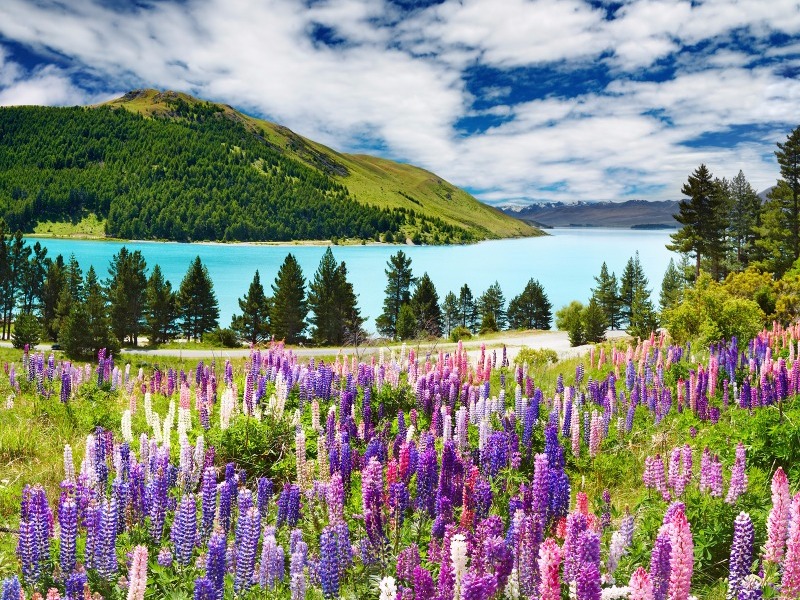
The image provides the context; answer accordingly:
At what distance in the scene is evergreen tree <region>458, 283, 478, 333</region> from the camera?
105625 millimetres

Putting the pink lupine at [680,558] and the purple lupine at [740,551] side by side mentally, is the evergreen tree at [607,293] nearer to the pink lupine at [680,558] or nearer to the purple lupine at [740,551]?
the purple lupine at [740,551]

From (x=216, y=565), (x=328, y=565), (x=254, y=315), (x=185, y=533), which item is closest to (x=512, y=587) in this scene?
(x=328, y=565)

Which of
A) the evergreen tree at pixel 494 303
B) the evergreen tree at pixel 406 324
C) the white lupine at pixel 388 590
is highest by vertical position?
the evergreen tree at pixel 494 303

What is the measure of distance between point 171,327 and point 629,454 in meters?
75.2

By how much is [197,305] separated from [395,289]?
29641 mm

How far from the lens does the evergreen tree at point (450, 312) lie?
103 meters

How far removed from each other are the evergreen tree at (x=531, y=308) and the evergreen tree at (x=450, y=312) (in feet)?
33.1

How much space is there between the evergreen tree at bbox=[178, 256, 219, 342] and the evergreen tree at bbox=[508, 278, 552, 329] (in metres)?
52.8

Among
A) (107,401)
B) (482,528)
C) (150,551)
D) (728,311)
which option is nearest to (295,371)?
(107,401)

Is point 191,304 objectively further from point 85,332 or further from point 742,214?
point 742,214

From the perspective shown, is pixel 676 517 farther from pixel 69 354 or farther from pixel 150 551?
pixel 69 354

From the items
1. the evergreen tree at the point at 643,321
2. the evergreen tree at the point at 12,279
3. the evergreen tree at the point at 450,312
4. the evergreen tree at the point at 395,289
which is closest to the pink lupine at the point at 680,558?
the evergreen tree at the point at 643,321

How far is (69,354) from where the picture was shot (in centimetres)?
4412

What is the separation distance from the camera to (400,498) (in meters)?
4.71
